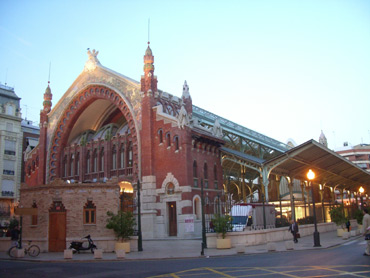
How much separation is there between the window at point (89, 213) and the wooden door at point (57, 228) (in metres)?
1.49

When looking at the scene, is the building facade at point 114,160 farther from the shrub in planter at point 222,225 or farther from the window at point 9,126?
the window at point 9,126

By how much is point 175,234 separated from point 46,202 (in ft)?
47.5

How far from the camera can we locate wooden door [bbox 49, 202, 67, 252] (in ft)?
91.6

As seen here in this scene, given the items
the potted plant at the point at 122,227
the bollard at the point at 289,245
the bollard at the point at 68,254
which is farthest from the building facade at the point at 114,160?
the bollard at the point at 289,245

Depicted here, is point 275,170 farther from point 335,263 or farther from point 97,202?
point 335,263

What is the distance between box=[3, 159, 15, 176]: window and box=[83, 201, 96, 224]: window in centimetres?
4290

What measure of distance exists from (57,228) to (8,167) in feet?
140

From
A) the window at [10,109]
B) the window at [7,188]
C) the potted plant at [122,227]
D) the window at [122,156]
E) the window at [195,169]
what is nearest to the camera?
the potted plant at [122,227]

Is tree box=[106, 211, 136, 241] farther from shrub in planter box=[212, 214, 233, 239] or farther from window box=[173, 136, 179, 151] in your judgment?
window box=[173, 136, 179, 151]

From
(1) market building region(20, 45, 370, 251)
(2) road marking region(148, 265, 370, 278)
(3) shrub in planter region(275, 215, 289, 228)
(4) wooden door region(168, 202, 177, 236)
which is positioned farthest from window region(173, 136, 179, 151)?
(2) road marking region(148, 265, 370, 278)

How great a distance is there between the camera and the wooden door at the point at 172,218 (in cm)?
3894

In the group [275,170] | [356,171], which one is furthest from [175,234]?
[356,171]

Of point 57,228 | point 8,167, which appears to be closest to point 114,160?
point 57,228

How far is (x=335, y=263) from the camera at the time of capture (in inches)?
643
